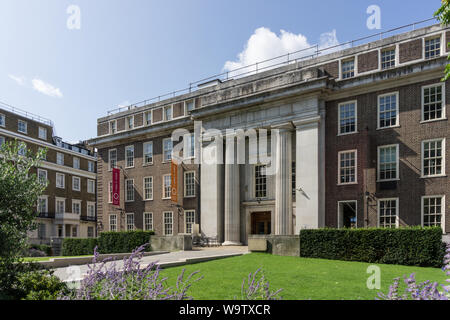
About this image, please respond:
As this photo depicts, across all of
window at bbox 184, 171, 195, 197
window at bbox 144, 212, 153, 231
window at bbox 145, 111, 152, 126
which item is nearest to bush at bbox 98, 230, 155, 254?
window at bbox 144, 212, 153, 231

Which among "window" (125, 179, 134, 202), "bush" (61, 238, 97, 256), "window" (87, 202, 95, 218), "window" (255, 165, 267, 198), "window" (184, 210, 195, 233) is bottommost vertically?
"window" (87, 202, 95, 218)

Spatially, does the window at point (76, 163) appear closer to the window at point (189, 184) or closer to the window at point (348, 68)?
the window at point (189, 184)

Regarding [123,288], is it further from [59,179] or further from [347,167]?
[59,179]

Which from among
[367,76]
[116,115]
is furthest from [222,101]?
[116,115]

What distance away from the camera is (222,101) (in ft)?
110

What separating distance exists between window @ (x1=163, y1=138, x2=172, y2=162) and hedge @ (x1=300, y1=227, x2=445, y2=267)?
782 inches

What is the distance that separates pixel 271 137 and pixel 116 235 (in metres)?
16.1

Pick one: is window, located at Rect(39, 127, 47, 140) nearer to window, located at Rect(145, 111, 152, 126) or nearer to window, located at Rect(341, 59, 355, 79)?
window, located at Rect(145, 111, 152, 126)

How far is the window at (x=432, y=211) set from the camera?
24.2 meters

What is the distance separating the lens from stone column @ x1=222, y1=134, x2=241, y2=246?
32062 millimetres

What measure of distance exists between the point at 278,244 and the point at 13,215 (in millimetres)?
16464

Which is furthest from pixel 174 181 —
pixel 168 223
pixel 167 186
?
pixel 168 223
